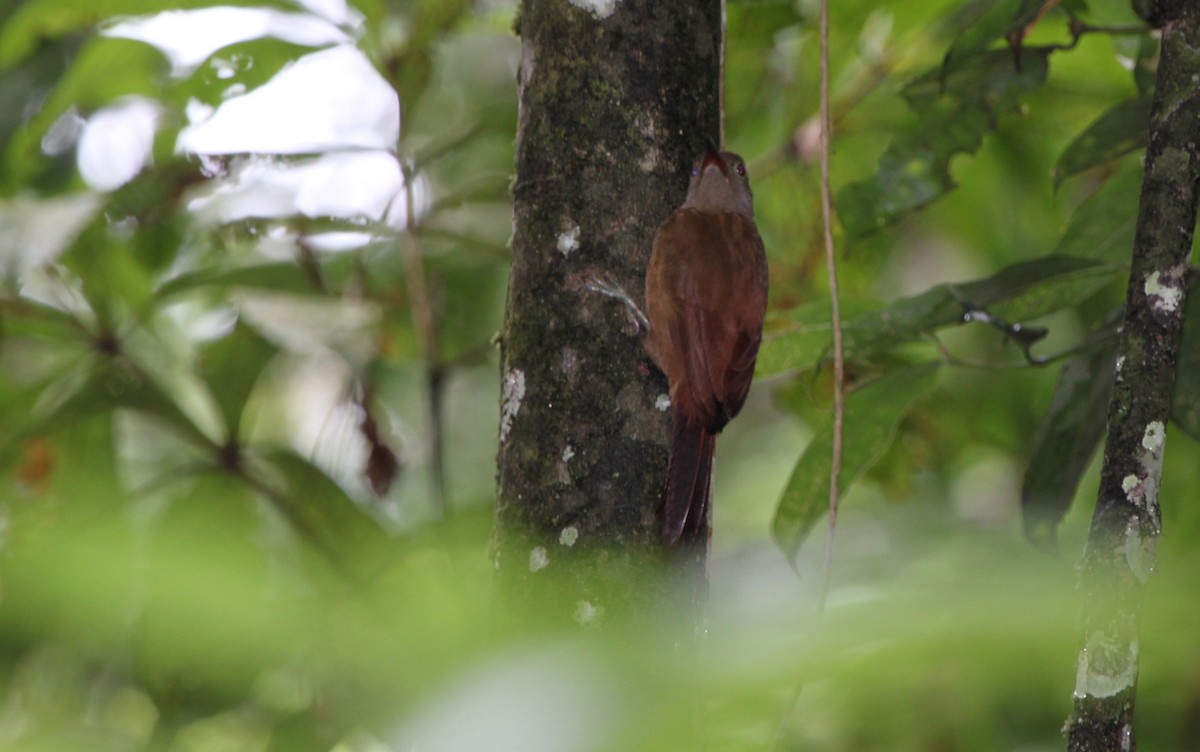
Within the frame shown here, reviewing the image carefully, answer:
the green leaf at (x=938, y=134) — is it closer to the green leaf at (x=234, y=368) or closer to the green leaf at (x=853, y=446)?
the green leaf at (x=853, y=446)

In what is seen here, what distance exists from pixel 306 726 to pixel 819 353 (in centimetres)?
119

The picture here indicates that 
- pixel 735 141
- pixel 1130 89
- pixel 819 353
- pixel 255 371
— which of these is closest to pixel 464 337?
pixel 255 371

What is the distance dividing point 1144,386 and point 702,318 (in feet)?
2.24

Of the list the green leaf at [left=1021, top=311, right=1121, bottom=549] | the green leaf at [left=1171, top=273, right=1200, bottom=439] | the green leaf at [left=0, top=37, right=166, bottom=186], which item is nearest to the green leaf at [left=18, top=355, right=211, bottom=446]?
the green leaf at [left=0, top=37, right=166, bottom=186]

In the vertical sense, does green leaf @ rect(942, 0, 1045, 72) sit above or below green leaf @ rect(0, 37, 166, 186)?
above

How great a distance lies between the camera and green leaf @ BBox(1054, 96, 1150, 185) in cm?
208

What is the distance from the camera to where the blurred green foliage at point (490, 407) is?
33cm

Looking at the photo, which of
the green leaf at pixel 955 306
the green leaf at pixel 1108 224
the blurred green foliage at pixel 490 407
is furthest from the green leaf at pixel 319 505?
the green leaf at pixel 1108 224

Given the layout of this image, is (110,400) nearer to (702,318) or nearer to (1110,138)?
(702,318)

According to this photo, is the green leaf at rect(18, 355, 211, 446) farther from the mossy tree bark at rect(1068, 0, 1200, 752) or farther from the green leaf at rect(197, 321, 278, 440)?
the mossy tree bark at rect(1068, 0, 1200, 752)

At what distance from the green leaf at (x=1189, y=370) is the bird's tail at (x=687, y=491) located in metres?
1.01

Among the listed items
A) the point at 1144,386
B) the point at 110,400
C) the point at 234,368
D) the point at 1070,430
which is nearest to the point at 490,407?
the point at 234,368

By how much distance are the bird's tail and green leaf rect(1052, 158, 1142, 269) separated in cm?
99

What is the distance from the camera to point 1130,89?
2750 millimetres
